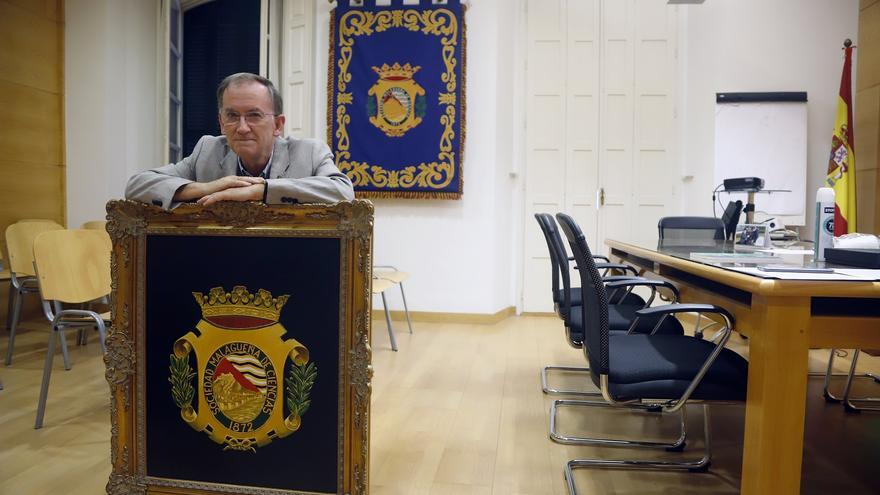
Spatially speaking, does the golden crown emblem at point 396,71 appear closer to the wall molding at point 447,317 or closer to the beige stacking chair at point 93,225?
the wall molding at point 447,317

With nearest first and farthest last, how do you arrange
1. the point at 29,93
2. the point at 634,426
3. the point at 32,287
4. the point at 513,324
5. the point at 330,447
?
the point at 330,447, the point at 634,426, the point at 32,287, the point at 29,93, the point at 513,324

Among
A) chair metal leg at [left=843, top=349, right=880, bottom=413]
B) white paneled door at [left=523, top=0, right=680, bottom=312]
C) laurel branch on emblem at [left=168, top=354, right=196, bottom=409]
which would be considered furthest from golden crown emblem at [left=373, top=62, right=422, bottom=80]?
laurel branch on emblem at [left=168, top=354, right=196, bottom=409]

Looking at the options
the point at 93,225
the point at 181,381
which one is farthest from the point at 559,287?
the point at 93,225

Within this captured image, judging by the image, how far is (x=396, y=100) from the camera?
4.83 m

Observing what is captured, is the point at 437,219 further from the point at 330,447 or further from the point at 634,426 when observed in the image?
the point at 330,447

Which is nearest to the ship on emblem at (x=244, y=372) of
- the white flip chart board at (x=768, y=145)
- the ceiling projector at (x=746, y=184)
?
the ceiling projector at (x=746, y=184)

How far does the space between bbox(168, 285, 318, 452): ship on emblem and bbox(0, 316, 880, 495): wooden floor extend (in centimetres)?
67

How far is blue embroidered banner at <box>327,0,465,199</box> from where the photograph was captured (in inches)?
188

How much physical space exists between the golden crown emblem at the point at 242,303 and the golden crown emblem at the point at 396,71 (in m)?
3.74

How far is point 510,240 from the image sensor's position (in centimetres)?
529

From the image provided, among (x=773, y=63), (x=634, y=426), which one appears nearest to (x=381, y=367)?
(x=634, y=426)

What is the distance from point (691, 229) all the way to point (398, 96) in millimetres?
2503

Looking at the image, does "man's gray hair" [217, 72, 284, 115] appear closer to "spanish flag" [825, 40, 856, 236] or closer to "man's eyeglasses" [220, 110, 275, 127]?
"man's eyeglasses" [220, 110, 275, 127]

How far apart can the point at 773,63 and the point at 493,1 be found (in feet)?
8.22
